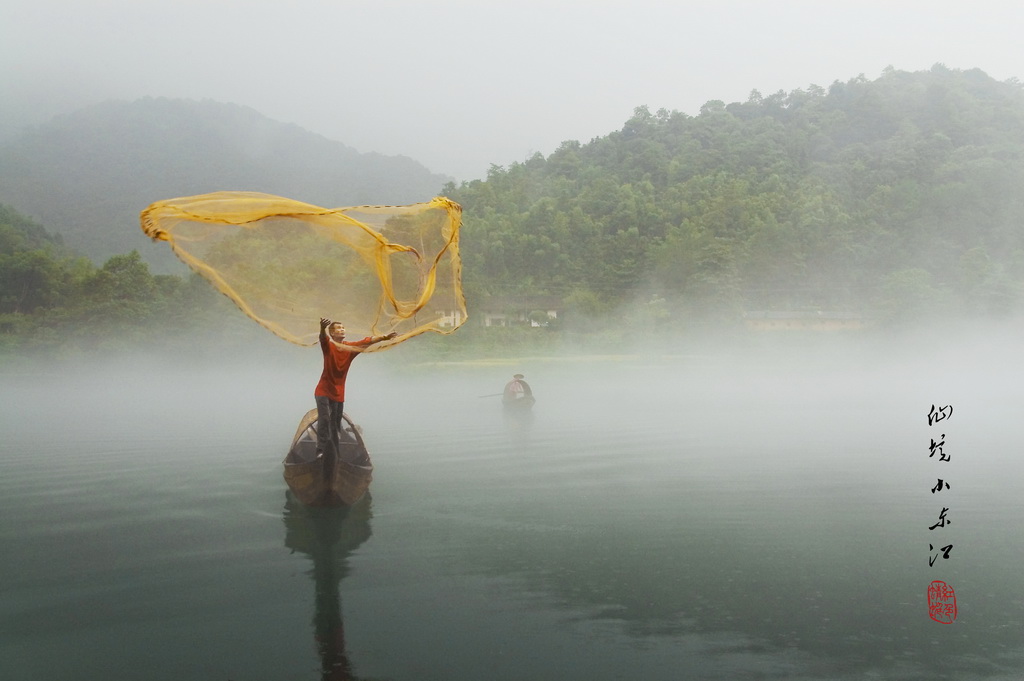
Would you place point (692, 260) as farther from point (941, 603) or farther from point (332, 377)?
point (941, 603)

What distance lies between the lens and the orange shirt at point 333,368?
10336 mm

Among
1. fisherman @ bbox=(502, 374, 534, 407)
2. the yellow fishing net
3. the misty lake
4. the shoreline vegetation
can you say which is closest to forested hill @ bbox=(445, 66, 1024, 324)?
the shoreline vegetation

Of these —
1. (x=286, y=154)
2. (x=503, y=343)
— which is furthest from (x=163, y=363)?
(x=286, y=154)

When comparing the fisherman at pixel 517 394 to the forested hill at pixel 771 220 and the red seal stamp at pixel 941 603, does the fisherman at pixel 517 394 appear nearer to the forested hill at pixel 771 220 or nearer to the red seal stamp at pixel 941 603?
the red seal stamp at pixel 941 603

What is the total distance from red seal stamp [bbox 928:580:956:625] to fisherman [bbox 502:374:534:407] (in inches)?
716

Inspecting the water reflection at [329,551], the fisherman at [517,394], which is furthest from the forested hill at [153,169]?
the water reflection at [329,551]

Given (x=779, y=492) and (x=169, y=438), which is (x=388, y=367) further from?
(x=779, y=492)

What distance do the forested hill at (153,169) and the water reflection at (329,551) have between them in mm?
98428

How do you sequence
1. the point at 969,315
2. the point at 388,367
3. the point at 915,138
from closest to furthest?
the point at 388,367 < the point at 969,315 < the point at 915,138

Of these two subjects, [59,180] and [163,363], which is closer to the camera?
[163,363]

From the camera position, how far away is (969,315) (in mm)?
58500

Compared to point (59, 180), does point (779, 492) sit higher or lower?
lower

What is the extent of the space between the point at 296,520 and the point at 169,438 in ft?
39.4

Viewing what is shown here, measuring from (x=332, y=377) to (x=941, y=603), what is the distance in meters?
7.27
